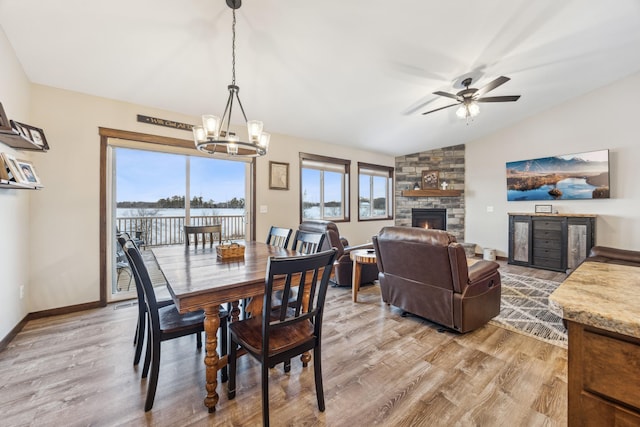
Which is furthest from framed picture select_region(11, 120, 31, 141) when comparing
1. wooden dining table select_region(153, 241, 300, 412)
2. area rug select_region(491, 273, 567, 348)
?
area rug select_region(491, 273, 567, 348)

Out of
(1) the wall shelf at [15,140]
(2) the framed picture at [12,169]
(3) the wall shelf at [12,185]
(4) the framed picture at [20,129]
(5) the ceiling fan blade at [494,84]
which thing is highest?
(5) the ceiling fan blade at [494,84]

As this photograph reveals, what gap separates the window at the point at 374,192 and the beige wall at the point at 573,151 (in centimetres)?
191

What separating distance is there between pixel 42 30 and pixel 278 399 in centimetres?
361

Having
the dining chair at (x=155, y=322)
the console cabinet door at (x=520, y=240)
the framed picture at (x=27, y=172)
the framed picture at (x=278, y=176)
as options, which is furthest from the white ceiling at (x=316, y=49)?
the console cabinet door at (x=520, y=240)

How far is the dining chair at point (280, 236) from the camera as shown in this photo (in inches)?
114

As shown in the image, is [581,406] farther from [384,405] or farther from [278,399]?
[278,399]

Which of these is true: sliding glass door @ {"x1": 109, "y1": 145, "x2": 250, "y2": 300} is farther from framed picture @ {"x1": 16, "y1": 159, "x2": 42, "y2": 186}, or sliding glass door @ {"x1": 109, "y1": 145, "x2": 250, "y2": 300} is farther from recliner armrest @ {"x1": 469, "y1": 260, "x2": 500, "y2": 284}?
recliner armrest @ {"x1": 469, "y1": 260, "x2": 500, "y2": 284}

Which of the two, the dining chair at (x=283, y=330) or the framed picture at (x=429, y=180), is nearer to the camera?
the dining chair at (x=283, y=330)

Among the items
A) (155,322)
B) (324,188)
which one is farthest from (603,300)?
(324,188)

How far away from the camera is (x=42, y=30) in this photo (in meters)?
2.31

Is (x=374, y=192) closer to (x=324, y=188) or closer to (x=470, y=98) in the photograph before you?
(x=324, y=188)

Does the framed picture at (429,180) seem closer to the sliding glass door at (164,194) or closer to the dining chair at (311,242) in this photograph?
the sliding glass door at (164,194)

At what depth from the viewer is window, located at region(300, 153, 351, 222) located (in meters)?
5.48

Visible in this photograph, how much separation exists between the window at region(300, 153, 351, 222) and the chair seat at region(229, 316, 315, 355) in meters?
3.58
